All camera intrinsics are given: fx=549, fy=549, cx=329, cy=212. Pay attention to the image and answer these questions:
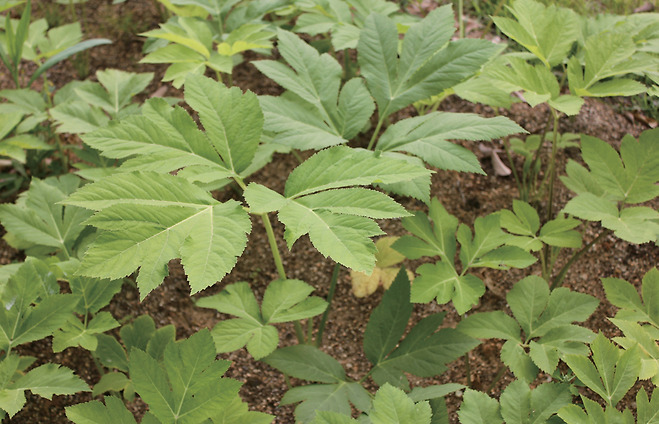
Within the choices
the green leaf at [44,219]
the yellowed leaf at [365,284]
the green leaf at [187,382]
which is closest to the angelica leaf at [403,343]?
the yellowed leaf at [365,284]

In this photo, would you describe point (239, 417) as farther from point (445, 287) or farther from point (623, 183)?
point (623, 183)

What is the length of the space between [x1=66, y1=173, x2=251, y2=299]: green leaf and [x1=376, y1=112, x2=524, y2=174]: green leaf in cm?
54

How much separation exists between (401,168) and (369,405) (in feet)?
2.13

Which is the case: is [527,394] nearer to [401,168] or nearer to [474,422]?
[474,422]

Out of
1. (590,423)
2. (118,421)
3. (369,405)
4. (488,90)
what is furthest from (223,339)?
(488,90)

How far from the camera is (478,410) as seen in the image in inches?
51.8

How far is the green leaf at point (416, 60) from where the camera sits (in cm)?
162

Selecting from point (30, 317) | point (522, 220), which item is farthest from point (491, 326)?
point (30, 317)

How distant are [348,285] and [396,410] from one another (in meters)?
0.84

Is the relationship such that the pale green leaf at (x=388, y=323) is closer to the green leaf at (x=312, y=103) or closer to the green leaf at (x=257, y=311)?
the green leaf at (x=257, y=311)

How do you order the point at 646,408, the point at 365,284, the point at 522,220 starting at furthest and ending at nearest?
the point at 365,284
the point at 522,220
the point at 646,408

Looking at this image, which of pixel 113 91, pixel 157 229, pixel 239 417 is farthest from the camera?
pixel 113 91

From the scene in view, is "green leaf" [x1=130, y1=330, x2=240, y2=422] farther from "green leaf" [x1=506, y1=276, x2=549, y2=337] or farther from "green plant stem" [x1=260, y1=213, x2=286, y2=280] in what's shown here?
"green leaf" [x1=506, y1=276, x2=549, y2=337]

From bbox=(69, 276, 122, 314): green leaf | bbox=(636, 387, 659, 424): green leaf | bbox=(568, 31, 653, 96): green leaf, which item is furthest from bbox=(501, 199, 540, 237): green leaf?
bbox=(69, 276, 122, 314): green leaf
